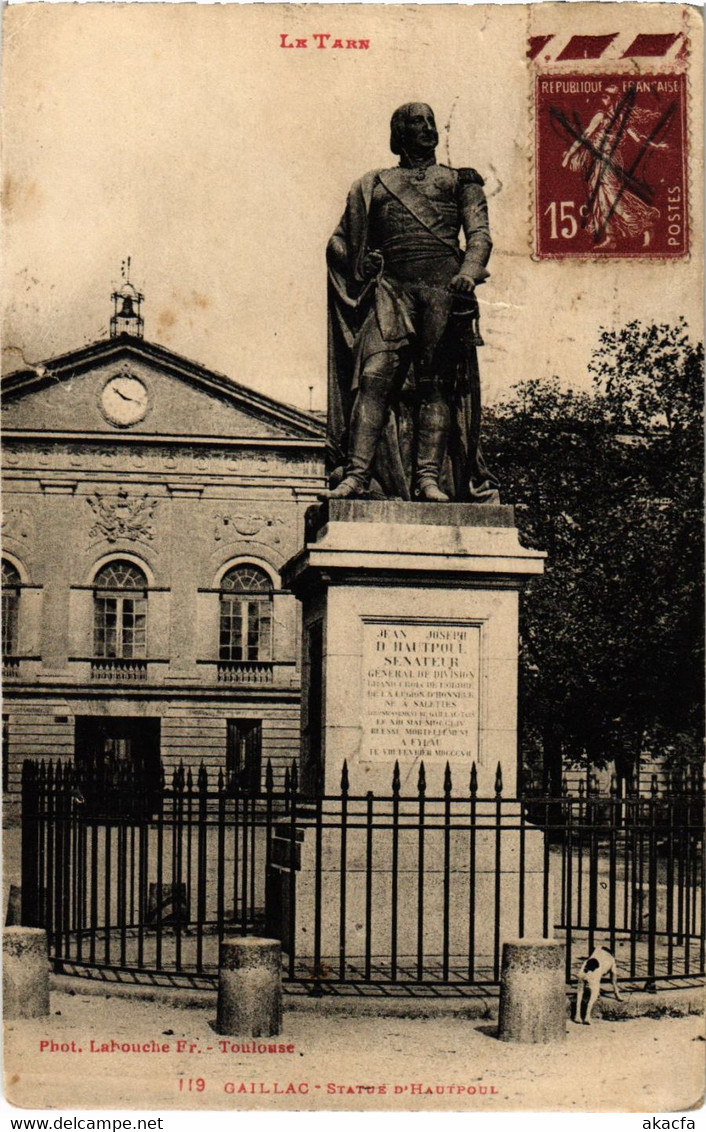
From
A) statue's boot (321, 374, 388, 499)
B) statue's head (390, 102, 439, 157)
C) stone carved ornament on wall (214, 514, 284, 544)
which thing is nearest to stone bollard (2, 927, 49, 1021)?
statue's boot (321, 374, 388, 499)

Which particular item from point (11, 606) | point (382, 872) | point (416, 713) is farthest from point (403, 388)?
point (11, 606)

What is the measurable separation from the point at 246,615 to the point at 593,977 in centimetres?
3668

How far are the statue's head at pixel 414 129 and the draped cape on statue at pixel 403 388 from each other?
1.03 ft

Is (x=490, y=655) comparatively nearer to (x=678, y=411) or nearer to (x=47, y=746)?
(x=678, y=411)

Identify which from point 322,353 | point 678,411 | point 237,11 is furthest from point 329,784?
point 678,411

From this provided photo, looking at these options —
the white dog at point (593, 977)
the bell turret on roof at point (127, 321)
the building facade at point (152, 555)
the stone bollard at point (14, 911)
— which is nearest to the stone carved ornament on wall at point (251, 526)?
the building facade at point (152, 555)

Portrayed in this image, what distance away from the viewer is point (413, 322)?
11.4 m

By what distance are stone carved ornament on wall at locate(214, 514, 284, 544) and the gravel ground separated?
36.4m

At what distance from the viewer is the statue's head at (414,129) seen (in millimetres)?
11422

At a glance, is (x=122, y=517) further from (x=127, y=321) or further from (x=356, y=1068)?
(x=356, y=1068)

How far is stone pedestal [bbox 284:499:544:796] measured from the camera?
10.6 meters

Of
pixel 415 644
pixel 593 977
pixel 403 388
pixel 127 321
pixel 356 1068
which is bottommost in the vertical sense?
pixel 356 1068

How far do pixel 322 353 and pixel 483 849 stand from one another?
14066mm

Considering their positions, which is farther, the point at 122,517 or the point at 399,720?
the point at 122,517
